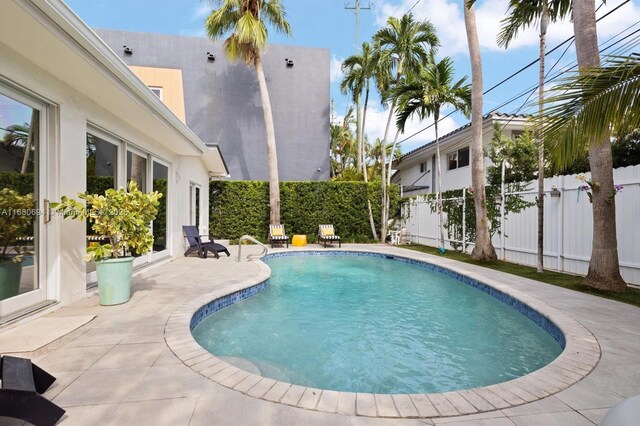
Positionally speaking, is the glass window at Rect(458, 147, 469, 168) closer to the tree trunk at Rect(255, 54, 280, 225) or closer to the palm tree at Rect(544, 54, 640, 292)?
the tree trunk at Rect(255, 54, 280, 225)

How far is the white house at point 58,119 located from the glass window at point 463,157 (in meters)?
14.0

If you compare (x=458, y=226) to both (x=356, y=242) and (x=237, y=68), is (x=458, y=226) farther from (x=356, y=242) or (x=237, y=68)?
(x=237, y=68)

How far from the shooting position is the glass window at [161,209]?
325 inches

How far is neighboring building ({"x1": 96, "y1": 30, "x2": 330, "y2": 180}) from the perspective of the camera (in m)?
14.8

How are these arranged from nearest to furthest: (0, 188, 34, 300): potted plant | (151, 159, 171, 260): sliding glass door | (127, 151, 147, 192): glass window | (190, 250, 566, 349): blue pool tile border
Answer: (0, 188, 34, 300): potted plant < (190, 250, 566, 349): blue pool tile border < (127, 151, 147, 192): glass window < (151, 159, 171, 260): sliding glass door

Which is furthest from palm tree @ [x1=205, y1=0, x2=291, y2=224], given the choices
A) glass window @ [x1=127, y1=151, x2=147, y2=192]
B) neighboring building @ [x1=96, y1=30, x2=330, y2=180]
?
glass window @ [x1=127, y1=151, x2=147, y2=192]

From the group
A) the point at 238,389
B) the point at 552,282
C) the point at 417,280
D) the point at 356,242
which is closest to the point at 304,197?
the point at 356,242

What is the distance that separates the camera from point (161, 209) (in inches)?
349

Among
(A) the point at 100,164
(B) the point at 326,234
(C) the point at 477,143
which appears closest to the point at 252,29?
(B) the point at 326,234

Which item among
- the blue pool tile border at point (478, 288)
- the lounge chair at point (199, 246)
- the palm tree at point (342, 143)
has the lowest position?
the blue pool tile border at point (478, 288)

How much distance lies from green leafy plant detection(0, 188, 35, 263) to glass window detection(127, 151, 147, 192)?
9.74 feet

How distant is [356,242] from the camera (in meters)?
15.0

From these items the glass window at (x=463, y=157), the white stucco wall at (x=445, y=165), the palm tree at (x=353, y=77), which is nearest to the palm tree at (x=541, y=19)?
the white stucco wall at (x=445, y=165)

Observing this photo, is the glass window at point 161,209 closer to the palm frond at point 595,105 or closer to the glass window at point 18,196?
the glass window at point 18,196
